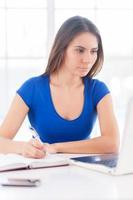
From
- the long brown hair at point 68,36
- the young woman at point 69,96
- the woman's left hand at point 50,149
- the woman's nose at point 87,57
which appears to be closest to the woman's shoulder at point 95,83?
the young woman at point 69,96

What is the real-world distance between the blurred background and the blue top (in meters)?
1.41

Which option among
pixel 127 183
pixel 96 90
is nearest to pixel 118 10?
pixel 96 90

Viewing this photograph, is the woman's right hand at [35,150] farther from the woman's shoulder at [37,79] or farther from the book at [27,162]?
the woman's shoulder at [37,79]

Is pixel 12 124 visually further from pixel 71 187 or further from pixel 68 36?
pixel 71 187

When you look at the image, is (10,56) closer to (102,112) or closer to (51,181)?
(102,112)

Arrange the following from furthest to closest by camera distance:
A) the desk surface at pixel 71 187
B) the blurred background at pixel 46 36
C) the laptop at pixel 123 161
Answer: the blurred background at pixel 46 36
the laptop at pixel 123 161
the desk surface at pixel 71 187

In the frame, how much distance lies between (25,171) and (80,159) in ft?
0.85

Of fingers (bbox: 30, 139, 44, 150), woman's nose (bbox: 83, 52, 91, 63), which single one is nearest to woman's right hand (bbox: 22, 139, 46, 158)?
fingers (bbox: 30, 139, 44, 150)

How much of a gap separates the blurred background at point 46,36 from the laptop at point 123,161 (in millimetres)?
2177

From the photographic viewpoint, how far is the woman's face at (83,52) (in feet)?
7.38

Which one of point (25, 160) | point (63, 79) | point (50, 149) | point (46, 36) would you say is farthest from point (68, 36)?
point (46, 36)

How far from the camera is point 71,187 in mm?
1356

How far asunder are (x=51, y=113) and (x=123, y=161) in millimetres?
901

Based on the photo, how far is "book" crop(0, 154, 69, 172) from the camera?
1618 millimetres
